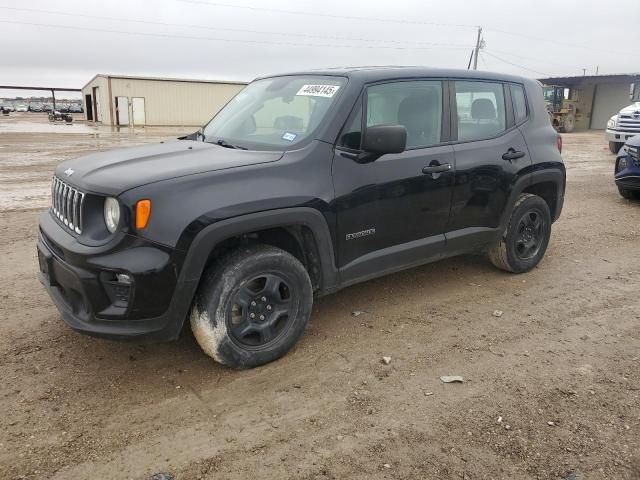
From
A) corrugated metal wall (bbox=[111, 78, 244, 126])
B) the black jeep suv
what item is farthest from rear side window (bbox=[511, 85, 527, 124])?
corrugated metal wall (bbox=[111, 78, 244, 126])

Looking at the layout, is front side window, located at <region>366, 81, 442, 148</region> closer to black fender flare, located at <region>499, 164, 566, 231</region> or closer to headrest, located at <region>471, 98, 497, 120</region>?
headrest, located at <region>471, 98, 497, 120</region>

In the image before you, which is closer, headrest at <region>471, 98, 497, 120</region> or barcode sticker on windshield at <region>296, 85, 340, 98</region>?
barcode sticker on windshield at <region>296, 85, 340, 98</region>

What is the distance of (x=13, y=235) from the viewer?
21.3 ft

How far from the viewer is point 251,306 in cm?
333

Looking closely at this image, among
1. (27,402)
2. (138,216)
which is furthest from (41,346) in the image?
(138,216)

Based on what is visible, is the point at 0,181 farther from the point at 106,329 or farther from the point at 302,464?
the point at 302,464

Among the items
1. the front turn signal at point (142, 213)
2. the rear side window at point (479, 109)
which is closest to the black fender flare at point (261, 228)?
the front turn signal at point (142, 213)

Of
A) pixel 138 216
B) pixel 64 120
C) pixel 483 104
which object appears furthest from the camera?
pixel 64 120

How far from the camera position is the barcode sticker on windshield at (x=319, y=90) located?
379cm

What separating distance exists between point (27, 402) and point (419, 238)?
2856 mm

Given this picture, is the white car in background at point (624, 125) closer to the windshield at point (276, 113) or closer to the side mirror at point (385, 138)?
the windshield at point (276, 113)

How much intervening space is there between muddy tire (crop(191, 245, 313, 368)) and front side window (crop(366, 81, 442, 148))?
1259mm

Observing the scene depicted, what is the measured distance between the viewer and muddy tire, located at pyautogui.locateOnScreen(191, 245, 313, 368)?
Answer: 3.16 metres

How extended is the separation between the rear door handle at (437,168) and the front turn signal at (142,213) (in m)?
2.08
